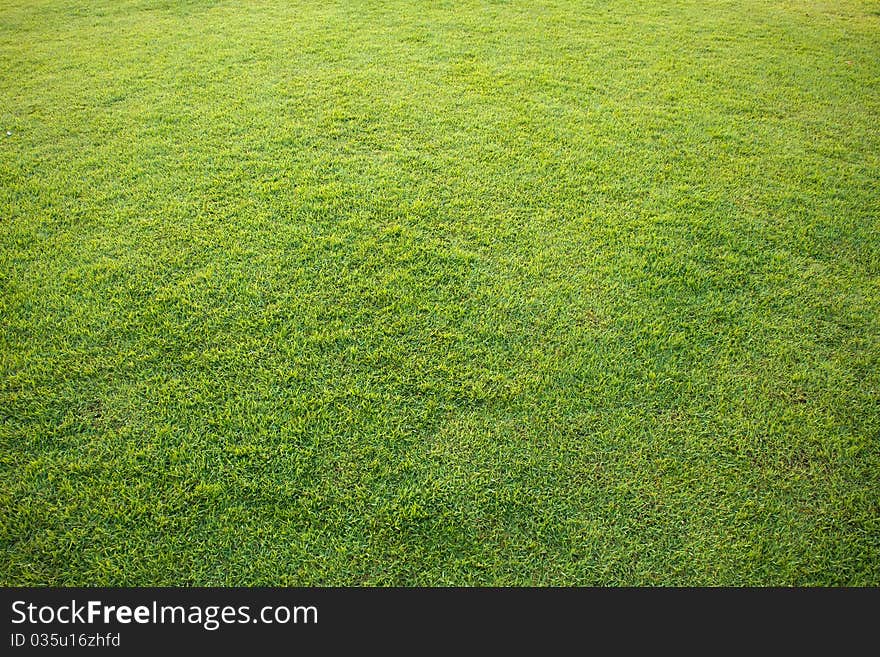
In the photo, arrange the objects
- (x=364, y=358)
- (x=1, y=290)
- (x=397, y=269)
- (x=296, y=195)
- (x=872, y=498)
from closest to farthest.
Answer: (x=872, y=498), (x=364, y=358), (x=1, y=290), (x=397, y=269), (x=296, y=195)

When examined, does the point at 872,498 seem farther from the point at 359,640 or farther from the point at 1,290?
the point at 1,290

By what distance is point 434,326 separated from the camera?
243 centimetres

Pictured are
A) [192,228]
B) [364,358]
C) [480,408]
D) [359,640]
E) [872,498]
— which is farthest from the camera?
[192,228]

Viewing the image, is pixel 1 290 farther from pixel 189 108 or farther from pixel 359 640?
pixel 359 640

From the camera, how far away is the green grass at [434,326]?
179cm

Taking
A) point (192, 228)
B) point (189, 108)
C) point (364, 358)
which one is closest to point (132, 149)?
point (189, 108)

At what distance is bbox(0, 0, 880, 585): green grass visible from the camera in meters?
1.79

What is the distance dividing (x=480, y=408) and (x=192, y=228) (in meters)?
1.94

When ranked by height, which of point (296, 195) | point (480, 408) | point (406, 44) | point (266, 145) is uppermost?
point (406, 44)

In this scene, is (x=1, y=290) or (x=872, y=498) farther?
(x=1, y=290)

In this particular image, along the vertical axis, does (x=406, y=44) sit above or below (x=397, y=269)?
above

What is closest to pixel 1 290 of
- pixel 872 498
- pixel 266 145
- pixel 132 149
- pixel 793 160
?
pixel 132 149

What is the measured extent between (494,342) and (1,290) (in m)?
2.38

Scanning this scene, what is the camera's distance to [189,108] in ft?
12.9
